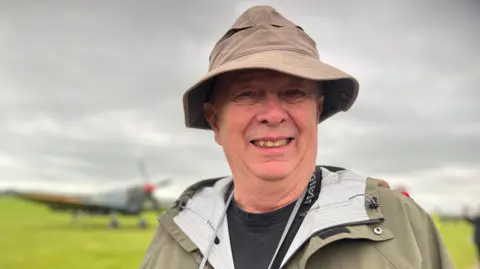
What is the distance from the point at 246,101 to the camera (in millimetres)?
827

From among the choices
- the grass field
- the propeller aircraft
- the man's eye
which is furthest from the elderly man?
the propeller aircraft

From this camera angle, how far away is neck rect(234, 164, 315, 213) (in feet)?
2.78

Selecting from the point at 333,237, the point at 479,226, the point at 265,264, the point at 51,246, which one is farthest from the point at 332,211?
the point at 51,246

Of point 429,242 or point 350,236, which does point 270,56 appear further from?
point 429,242

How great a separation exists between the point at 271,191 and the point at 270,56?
271 mm

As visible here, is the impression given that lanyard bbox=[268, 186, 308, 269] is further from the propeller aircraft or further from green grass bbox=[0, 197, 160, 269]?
the propeller aircraft

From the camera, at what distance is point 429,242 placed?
0.78 m

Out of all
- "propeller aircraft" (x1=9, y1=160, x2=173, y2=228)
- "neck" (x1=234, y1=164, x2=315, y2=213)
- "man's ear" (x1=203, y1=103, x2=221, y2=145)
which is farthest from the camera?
"propeller aircraft" (x1=9, y1=160, x2=173, y2=228)

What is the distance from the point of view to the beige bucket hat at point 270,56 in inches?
29.9

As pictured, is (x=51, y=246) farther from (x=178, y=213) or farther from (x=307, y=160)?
(x=307, y=160)

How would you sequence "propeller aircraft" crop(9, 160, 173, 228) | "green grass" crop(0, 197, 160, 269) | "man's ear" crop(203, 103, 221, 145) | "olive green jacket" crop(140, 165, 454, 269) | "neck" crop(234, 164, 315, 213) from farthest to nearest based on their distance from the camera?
"propeller aircraft" crop(9, 160, 173, 228), "green grass" crop(0, 197, 160, 269), "man's ear" crop(203, 103, 221, 145), "neck" crop(234, 164, 315, 213), "olive green jacket" crop(140, 165, 454, 269)

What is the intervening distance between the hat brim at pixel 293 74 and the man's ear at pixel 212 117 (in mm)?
29

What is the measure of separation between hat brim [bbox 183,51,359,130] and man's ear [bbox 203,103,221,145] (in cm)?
3

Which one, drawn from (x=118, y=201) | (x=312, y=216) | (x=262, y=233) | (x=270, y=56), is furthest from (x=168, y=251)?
(x=118, y=201)
